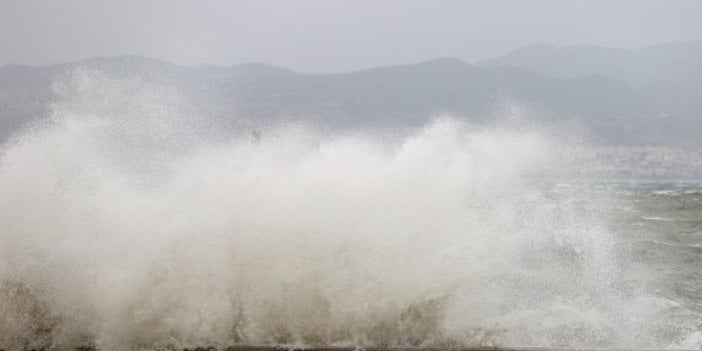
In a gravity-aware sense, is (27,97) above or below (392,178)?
above

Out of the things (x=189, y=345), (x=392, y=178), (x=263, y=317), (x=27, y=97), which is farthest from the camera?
(x=27, y=97)

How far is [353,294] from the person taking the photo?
7.19 metres

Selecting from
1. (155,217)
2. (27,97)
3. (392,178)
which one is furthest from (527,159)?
(27,97)

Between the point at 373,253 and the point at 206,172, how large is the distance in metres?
2.95

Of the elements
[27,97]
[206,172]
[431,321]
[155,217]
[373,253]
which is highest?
[27,97]

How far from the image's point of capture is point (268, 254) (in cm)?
735

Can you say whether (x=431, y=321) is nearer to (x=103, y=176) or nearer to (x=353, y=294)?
(x=353, y=294)

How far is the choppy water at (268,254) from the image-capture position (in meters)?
6.94

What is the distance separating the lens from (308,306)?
7.11 m

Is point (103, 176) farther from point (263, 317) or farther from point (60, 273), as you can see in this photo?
point (263, 317)

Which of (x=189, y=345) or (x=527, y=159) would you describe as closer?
(x=189, y=345)

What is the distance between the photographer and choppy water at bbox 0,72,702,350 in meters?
6.94

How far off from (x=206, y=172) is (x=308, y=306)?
290 centimetres

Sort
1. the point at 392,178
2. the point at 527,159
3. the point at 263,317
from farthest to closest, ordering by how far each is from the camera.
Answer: the point at 527,159 < the point at 392,178 < the point at 263,317
